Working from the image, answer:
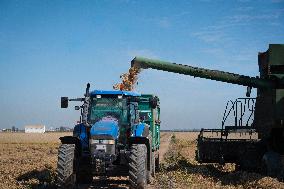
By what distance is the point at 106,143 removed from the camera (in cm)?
959

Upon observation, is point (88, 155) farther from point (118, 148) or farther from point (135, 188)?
point (135, 188)

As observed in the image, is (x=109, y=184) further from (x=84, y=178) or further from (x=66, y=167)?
(x=66, y=167)

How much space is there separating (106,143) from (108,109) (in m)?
1.40

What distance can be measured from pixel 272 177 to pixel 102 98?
5.41m

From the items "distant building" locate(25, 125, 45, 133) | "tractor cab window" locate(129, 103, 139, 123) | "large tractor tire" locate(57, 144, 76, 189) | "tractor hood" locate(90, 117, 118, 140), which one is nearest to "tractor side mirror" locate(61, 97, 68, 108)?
"tractor hood" locate(90, 117, 118, 140)

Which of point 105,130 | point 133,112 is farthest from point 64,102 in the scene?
point 133,112

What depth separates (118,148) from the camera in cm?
1011

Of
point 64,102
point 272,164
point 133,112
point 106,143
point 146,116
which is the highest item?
point 64,102

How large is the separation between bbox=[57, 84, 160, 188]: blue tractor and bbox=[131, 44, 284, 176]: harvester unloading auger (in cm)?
338

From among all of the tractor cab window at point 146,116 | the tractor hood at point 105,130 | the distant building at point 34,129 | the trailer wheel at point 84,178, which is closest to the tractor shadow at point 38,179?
the trailer wheel at point 84,178

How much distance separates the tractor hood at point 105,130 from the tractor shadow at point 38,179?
2.47 meters

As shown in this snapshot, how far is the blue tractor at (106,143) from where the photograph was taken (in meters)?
9.49

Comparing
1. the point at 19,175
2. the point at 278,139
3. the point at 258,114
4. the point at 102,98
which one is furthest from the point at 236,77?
the point at 19,175

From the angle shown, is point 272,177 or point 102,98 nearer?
point 102,98
